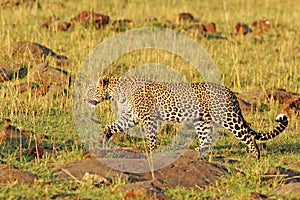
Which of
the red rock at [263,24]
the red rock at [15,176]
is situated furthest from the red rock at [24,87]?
the red rock at [263,24]

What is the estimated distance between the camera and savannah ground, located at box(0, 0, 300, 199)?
6762mm

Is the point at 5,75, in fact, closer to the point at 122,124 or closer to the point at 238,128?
the point at 122,124

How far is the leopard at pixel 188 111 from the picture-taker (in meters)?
8.60

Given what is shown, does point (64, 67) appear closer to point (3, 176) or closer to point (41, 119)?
point (41, 119)

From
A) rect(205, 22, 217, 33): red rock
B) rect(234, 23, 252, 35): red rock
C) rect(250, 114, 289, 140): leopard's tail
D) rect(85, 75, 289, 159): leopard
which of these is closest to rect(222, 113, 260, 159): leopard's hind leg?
rect(85, 75, 289, 159): leopard

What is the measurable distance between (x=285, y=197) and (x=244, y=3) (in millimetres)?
16346

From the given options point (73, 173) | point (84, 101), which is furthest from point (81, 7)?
point (73, 173)

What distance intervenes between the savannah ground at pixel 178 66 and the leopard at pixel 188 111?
25cm

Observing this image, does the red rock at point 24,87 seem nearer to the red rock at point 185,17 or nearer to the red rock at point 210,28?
the red rock at point 210,28

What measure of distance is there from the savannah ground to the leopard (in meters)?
0.25

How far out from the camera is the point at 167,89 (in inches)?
347

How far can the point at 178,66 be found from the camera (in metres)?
13.5

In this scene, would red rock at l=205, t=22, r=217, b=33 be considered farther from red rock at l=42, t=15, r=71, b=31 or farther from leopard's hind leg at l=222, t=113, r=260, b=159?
leopard's hind leg at l=222, t=113, r=260, b=159

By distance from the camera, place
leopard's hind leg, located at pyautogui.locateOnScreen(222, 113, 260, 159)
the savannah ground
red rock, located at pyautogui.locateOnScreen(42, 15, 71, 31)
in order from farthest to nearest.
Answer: red rock, located at pyautogui.locateOnScreen(42, 15, 71, 31), leopard's hind leg, located at pyautogui.locateOnScreen(222, 113, 260, 159), the savannah ground
